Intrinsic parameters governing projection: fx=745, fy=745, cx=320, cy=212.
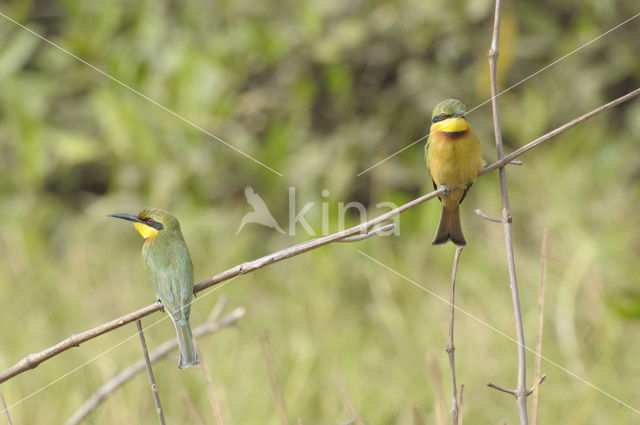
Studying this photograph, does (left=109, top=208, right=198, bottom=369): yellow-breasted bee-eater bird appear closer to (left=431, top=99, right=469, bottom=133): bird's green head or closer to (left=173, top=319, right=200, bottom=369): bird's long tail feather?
(left=173, top=319, right=200, bottom=369): bird's long tail feather

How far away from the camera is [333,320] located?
8.67ft

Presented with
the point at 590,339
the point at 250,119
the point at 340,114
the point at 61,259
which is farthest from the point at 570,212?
the point at 61,259

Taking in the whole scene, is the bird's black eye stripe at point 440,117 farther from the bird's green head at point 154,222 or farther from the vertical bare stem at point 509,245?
the bird's green head at point 154,222

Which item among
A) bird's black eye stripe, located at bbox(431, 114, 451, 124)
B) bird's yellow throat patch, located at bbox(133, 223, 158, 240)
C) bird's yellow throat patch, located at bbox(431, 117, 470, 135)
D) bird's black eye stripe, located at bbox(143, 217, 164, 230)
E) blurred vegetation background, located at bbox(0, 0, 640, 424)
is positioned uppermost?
bird's black eye stripe, located at bbox(431, 114, 451, 124)

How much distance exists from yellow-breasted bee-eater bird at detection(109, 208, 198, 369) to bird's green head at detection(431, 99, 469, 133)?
462mm

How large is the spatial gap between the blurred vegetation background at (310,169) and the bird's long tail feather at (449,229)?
104 centimetres

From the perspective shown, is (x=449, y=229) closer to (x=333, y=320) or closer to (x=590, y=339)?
(x=590, y=339)

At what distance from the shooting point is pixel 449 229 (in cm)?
127

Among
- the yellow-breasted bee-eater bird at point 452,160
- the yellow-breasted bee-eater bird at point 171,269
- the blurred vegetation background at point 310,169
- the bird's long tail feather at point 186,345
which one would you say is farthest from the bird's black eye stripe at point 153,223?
the blurred vegetation background at point 310,169

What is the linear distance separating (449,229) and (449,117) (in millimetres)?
189

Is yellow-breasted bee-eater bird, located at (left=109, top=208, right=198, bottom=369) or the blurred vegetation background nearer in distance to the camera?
yellow-breasted bee-eater bird, located at (left=109, top=208, right=198, bottom=369)

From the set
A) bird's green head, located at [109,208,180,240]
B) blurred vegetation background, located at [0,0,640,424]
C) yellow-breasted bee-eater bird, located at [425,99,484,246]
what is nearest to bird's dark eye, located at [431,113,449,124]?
yellow-breasted bee-eater bird, located at [425,99,484,246]

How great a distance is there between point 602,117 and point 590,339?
1602 millimetres

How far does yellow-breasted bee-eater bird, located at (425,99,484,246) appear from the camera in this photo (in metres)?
1.24
